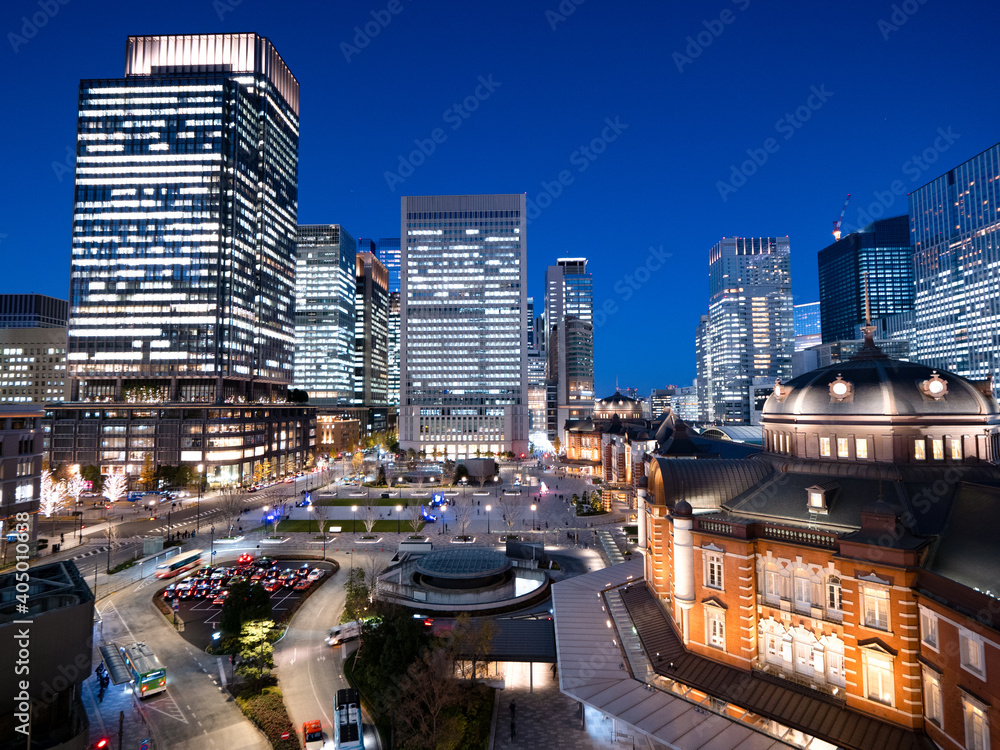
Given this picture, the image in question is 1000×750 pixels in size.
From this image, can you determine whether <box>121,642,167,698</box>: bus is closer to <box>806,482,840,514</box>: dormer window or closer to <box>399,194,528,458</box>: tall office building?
<box>806,482,840,514</box>: dormer window

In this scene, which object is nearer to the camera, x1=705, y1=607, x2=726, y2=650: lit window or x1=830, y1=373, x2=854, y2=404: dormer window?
x1=705, y1=607, x2=726, y2=650: lit window

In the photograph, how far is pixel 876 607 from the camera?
25.3m

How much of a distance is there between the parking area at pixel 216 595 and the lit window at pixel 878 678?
45276 mm

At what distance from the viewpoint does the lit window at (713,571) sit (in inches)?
1233

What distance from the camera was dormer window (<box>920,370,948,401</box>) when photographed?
3157cm

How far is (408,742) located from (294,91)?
178722mm

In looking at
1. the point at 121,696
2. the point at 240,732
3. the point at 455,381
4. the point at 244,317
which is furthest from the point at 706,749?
the point at 455,381

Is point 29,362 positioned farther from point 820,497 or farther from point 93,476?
point 820,497

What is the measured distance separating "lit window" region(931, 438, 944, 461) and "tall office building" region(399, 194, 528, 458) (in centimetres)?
14439

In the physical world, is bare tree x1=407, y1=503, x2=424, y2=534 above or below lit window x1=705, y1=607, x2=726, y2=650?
below

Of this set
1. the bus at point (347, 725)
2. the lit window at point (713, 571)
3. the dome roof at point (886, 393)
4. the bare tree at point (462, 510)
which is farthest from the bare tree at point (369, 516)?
the dome roof at point (886, 393)

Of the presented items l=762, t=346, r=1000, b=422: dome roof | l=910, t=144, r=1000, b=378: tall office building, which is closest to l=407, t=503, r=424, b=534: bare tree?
l=762, t=346, r=1000, b=422: dome roof

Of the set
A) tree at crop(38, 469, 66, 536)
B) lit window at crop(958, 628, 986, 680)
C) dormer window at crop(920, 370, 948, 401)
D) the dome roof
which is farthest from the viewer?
tree at crop(38, 469, 66, 536)

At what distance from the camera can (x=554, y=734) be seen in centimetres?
3122
